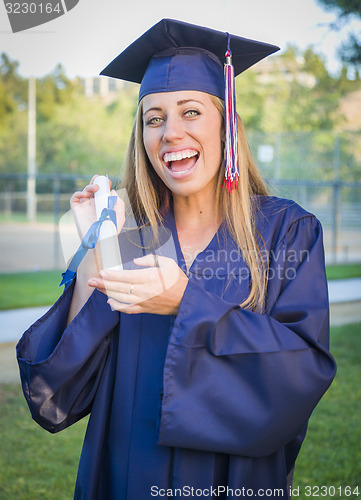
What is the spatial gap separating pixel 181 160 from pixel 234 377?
0.72 meters

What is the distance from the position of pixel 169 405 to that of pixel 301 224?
0.71m

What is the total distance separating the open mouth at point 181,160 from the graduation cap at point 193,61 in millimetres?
114

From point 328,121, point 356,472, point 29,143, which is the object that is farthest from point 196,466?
point 29,143

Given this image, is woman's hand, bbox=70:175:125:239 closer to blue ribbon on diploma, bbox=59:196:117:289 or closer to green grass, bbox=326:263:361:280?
blue ribbon on diploma, bbox=59:196:117:289

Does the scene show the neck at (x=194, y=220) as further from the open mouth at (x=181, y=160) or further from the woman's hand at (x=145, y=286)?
the woman's hand at (x=145, y=286)

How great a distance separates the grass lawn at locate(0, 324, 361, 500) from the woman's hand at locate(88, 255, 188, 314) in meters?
2.29

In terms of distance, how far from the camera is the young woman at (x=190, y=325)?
4.86 ft

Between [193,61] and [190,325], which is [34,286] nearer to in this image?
[193,61]

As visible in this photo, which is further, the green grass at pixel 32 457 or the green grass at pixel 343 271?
the green grass at pixel 343 271

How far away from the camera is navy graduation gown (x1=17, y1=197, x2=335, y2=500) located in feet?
4.86

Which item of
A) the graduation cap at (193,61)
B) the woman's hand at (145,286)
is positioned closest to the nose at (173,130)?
the graduation cap at (193,61)

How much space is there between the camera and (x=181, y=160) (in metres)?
1.80

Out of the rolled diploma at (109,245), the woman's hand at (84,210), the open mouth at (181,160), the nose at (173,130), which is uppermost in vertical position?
the nose at (173,130)

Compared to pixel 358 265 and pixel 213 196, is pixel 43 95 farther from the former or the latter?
pixel 213 196
